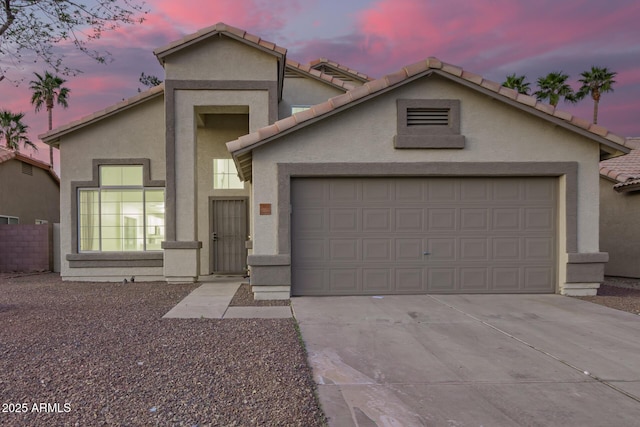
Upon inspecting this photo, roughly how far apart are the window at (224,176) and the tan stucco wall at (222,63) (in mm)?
2825

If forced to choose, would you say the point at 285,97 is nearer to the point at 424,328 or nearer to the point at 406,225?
the point at 406,225

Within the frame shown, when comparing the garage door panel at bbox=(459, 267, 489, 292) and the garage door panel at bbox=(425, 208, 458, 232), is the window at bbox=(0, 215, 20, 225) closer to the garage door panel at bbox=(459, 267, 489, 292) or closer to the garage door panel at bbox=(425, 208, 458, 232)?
the garage door panel at bbox=(425, 208, 458, 232)

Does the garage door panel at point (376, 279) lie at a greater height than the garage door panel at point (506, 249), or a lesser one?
lesser

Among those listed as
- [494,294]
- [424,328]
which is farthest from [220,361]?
[494,294]

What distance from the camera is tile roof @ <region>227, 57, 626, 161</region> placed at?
8.80 metres

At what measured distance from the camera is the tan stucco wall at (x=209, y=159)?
13.4 meters

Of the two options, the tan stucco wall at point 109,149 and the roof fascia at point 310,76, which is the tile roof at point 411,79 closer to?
the roof fascia at point 310,76

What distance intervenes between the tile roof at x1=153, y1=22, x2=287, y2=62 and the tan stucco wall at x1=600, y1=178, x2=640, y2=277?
1068 cm

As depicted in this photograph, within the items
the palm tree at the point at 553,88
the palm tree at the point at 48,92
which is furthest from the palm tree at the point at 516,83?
the palm tree at the point at 48,92

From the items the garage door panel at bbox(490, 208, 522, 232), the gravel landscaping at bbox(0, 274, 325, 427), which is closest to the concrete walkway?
the gravel landscaping at bbox(0, 274, 325, 427)

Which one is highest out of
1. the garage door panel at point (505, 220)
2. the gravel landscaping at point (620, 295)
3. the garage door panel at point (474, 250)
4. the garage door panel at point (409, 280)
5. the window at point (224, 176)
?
the window at point (224, 176)

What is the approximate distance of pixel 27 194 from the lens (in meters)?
18.9

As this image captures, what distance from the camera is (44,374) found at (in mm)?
4633

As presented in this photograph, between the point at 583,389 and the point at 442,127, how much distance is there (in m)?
6.08
